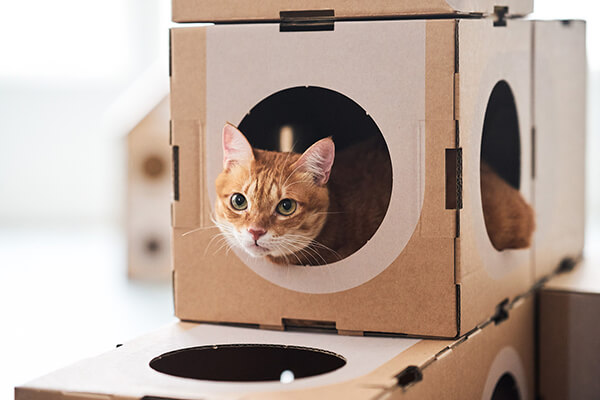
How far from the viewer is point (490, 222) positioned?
1.09 m

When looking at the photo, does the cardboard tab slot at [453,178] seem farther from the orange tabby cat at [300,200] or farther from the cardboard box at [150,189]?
the cardboard box at [150,189]

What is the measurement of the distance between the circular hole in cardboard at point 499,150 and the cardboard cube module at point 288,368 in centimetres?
16

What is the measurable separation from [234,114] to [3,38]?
3905 mm

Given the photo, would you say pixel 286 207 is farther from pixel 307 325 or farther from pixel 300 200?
pixel 307 325

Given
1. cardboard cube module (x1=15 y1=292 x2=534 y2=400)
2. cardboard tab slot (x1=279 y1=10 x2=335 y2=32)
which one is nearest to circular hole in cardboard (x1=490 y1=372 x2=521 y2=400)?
cardboard cube module (x1=15 y1=292 x2=534 y2=400)

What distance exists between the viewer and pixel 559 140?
1377mm

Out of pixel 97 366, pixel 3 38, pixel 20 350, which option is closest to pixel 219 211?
pixel 97 366

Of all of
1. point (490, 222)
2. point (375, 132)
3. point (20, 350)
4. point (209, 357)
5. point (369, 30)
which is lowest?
point (20, 350)

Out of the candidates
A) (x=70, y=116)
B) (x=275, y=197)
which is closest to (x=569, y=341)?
(x=275, y=197)

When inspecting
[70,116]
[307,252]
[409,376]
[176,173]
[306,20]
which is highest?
[70,116]

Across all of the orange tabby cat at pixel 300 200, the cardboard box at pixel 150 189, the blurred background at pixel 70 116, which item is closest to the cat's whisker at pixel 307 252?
the orange tabby cat at pixel 300 200

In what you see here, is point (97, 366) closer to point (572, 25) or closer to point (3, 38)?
point (572, 25)

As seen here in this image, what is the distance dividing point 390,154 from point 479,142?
0.13 m

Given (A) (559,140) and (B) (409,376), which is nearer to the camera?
(B) (409,376)
